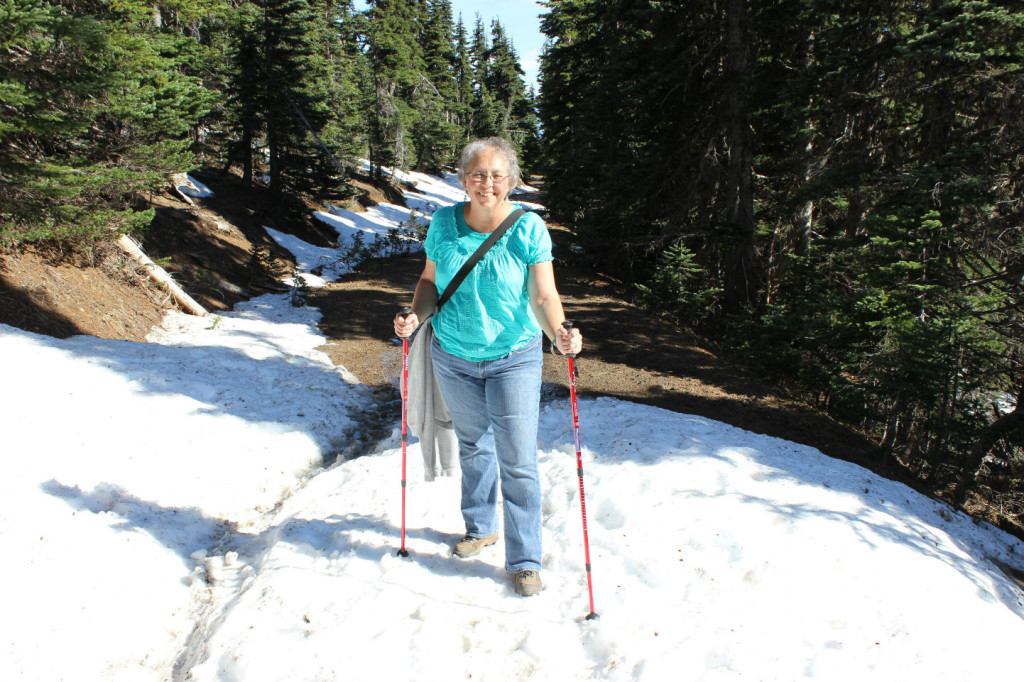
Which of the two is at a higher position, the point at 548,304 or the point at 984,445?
the point at 548,304

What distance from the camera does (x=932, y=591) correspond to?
3.15m

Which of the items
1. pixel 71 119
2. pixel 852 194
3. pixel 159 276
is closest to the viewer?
pixel 71 119

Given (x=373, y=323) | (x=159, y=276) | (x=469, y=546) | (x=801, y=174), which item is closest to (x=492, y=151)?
(x=469, y=546)

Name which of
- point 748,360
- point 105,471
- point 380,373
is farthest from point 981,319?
point 105,471

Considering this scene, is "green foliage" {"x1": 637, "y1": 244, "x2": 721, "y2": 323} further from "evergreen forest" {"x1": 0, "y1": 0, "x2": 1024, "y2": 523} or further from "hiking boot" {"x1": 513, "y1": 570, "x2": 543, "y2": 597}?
"hiking boot" {"x1": 513, "y1": 570, "x2": 543, "y2": 597}

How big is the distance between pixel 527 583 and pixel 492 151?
2.38 metres

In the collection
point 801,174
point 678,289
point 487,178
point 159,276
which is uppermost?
point 801,174

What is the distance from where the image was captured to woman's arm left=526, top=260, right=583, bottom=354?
3074mm

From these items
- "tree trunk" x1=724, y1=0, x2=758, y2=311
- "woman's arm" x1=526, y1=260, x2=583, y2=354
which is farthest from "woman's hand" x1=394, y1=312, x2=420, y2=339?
"tree trunk" x1=724, y1=0, x2=758, y2=311

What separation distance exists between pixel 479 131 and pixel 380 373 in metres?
48.2

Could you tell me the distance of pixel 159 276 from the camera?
35.7 ft

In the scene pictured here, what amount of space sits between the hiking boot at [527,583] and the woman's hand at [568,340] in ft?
4.27

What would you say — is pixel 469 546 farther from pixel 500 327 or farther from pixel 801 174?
pixel 801 174

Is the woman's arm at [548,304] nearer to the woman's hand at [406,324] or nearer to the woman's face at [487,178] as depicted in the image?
the woman's face at [487,178]
